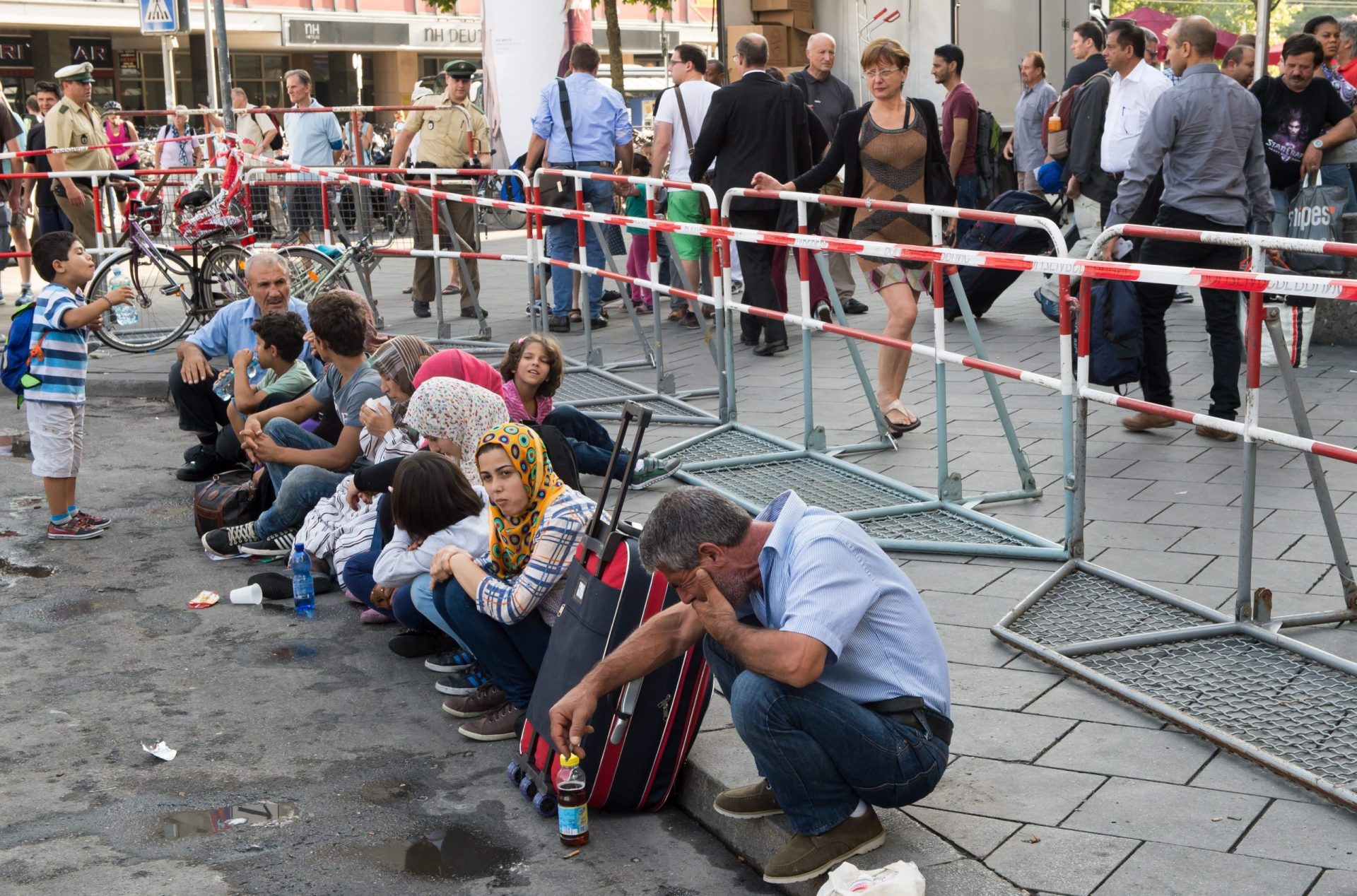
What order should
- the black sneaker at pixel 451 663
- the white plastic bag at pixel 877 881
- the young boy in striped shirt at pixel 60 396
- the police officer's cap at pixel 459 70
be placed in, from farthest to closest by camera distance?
the police officer's cap at pixel 459 70 → the young boy in striped shirt at pixel 60 396 → the black sneaker at pixel 451 663 → the white plastic bag at pixel 877 881

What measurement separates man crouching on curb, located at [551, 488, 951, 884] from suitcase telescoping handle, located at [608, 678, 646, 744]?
35cm

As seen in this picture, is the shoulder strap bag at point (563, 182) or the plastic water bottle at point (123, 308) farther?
the plastic water bottle at point (123, 308)

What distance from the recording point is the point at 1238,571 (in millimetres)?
4562

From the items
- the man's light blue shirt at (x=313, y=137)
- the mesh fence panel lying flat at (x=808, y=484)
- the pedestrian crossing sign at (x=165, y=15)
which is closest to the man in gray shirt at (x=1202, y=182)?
the mesh fence panel lying flat at (x=808, y=484)

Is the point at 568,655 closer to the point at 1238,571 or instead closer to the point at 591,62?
the point at 1238,571

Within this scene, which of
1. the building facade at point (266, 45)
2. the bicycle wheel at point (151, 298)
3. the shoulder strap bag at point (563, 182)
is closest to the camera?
the shoulder strap bag at point (563, 182)

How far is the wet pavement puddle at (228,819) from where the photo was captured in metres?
4.01

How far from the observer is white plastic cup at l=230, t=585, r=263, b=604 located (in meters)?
6.01

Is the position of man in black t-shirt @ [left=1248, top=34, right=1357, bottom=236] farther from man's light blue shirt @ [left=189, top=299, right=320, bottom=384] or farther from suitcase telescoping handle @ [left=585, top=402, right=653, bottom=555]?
suitcase telescoping handle @ [left=585, top=402, right=653, bottom=555]

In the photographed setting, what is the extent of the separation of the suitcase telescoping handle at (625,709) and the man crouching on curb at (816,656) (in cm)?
35

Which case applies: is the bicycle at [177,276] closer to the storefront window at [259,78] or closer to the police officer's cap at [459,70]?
the police officer's cap at [459,70]

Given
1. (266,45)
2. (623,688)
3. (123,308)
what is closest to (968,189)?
(123,308)

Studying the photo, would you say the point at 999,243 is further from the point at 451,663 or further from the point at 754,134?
the point at 451,663

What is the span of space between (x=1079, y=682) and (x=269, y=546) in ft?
12.3
